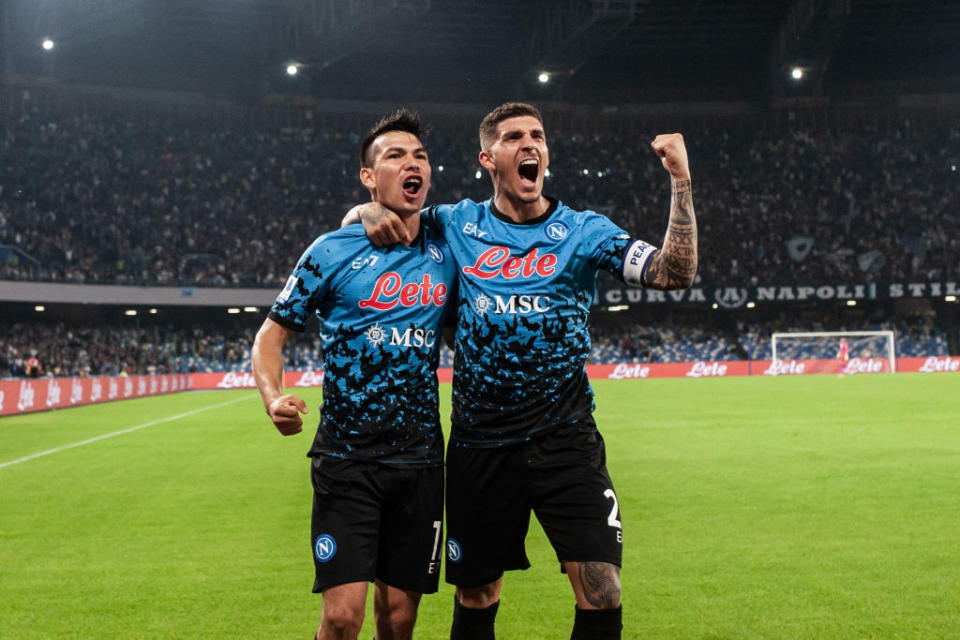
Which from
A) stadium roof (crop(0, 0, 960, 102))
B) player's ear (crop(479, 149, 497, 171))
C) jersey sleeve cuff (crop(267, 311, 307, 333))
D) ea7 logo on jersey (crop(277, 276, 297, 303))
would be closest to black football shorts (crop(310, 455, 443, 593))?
jersey sleeve cuff (crop(267, 311, 307, 333))

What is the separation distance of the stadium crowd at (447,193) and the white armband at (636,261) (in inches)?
1682

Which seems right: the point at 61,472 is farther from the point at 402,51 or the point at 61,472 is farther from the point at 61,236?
the point at 402,51

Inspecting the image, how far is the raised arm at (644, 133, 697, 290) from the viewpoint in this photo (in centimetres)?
366

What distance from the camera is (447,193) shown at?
51.4 m

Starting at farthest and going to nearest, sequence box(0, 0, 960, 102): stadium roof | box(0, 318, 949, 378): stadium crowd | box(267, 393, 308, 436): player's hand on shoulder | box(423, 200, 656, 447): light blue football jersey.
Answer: box(0, 318, 949, 378): stadium crowd → box(0, 0, 960, 102): stadium roof → box(423, 200, 656, 447): light blue football jersey → box(267, 393, 308, 436): player's hand on shoulder

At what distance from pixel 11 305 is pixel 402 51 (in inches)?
857

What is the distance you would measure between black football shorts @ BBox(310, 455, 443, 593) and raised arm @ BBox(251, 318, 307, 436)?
29 centimetres

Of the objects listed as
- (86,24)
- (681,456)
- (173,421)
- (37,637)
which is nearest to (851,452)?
(681,456)

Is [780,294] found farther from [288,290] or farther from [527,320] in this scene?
[288,290]

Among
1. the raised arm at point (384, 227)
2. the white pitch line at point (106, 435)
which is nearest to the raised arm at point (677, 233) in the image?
the raised arm at point (384, 227)

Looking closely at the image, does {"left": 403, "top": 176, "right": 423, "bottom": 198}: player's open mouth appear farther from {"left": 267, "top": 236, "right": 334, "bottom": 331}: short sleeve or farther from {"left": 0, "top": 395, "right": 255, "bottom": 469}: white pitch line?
{"left": 0, "top": 395, "right": 255, "bottom": 469}: white pitch line

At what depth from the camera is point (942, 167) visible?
172 ft

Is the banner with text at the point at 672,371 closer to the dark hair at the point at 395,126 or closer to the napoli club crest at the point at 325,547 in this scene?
the dark hair at the point at 395,126

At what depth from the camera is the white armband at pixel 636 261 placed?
384 cm
